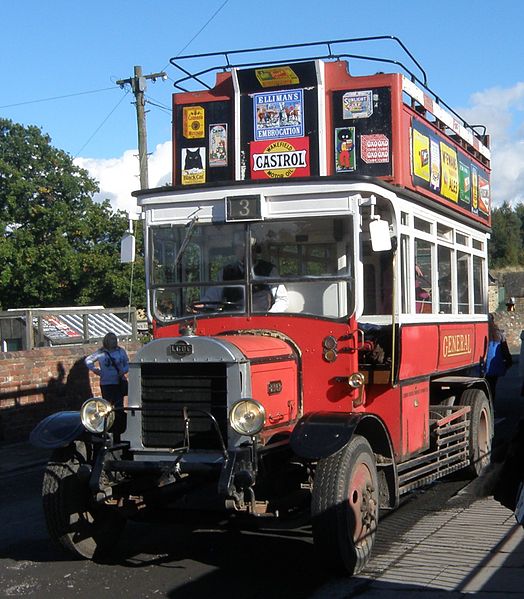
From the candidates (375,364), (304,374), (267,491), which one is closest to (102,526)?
(267,491)

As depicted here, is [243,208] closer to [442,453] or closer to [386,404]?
[386,404]

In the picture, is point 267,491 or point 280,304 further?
point 280,304

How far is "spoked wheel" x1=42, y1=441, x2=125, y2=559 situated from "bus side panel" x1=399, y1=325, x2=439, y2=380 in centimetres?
276

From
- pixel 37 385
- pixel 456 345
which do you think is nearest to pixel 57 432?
pixel 456 345

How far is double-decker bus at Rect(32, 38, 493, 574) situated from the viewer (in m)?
6.41

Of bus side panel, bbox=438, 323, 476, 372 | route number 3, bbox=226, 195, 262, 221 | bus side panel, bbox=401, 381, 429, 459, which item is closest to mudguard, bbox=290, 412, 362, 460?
bus side panel, bbox=401, 381, 429, 459

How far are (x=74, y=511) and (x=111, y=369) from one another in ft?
23.3

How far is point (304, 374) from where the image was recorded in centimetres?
729

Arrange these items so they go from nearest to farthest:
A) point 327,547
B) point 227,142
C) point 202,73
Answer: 1. point 327,547
2. point 227,142
3. point 202,73

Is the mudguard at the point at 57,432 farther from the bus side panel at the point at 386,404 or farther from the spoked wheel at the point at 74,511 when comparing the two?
the bus side panel at the point at 386,404

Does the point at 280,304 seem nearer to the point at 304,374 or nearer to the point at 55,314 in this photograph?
the point at 304,374

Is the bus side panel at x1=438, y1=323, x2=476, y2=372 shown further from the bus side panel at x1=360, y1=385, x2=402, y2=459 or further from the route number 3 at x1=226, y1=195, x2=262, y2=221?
the route number 3 at x1=226, y1=195, x2=262, y2=221

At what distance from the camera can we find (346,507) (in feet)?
20.6

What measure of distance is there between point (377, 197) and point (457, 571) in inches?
119
